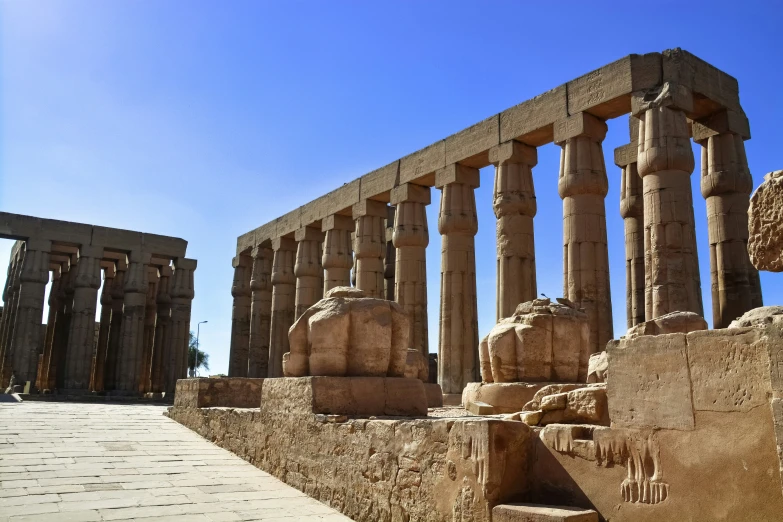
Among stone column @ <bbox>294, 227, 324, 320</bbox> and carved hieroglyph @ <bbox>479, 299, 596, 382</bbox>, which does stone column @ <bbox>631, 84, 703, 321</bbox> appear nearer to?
carved hieroglyph @ <bbox>479, 299, 596, 382</bbox>

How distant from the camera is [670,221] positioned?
1484 centimetres

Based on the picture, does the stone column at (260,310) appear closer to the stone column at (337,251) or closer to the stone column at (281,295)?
the stone column at (281,295)

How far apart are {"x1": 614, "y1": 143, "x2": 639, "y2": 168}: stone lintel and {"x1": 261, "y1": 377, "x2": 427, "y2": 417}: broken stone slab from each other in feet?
43.9

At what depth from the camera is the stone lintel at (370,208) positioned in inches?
949

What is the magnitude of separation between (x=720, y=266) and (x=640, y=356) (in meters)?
12.9

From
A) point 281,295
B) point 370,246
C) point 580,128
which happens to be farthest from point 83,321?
point 580,128

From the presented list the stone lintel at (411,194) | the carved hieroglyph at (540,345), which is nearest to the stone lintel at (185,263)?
Answer: the stone lintel at (411,194)

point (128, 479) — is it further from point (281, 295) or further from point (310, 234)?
point (281, 295)

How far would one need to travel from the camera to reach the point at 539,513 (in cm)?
489

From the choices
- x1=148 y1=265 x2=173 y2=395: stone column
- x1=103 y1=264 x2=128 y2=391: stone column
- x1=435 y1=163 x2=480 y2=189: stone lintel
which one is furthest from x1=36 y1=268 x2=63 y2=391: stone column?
x1=435 y1=163 x2=480 y2=189: stone lintel

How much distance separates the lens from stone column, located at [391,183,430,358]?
2175cm

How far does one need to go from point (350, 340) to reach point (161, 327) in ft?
95.8

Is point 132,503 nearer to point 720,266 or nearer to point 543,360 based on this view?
point 543,360

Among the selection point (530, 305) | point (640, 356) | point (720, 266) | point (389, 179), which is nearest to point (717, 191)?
point (720, 266)
